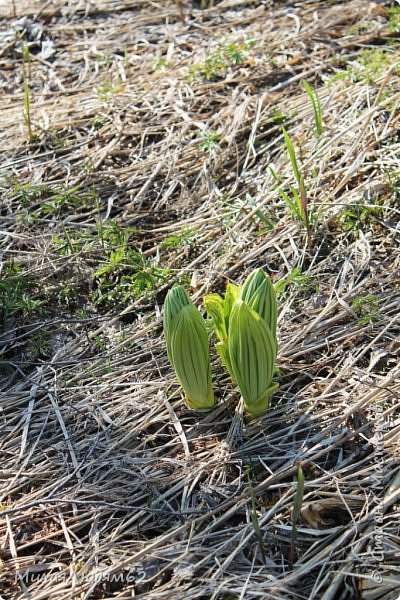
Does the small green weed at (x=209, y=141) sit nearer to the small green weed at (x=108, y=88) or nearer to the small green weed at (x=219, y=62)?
the small green weed at (x=219, y=62)

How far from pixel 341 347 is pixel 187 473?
2.11 feet

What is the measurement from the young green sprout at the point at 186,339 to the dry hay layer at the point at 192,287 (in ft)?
0.59

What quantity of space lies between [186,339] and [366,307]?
71 centimetres

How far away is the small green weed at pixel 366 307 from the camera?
244 cm

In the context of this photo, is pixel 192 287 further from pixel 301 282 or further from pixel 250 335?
pixel 250 335

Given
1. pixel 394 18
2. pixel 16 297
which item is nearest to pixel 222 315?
pixel 16 297

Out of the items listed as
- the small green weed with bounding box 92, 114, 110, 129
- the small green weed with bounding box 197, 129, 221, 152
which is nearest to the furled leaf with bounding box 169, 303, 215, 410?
the small green weed with bounding box 197, 129, 221, 152

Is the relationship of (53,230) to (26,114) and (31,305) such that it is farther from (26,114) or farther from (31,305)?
(26,114)

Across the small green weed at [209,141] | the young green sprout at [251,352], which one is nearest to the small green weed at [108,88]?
the small green weed at [209,141]

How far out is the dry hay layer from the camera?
1929mm

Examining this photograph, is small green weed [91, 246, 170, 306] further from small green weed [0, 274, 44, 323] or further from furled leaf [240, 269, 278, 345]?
furled leaf [240, 269, 278, 345]

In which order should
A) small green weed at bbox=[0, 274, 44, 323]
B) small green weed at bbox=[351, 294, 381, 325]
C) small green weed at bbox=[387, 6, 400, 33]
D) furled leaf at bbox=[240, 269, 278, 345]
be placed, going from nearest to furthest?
1. furled leaf at bbox=[240, 269, 278, 345]
2. small green weed at bbox=[351, 294, 381, 325]
3. small green weed at bbox=[0, 274, 44, 323]
4. small green weed at bbox=[387, 6, 400, 33]

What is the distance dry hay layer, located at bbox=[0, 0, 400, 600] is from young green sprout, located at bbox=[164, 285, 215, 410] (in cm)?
18

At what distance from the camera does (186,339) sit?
210 centimetres
